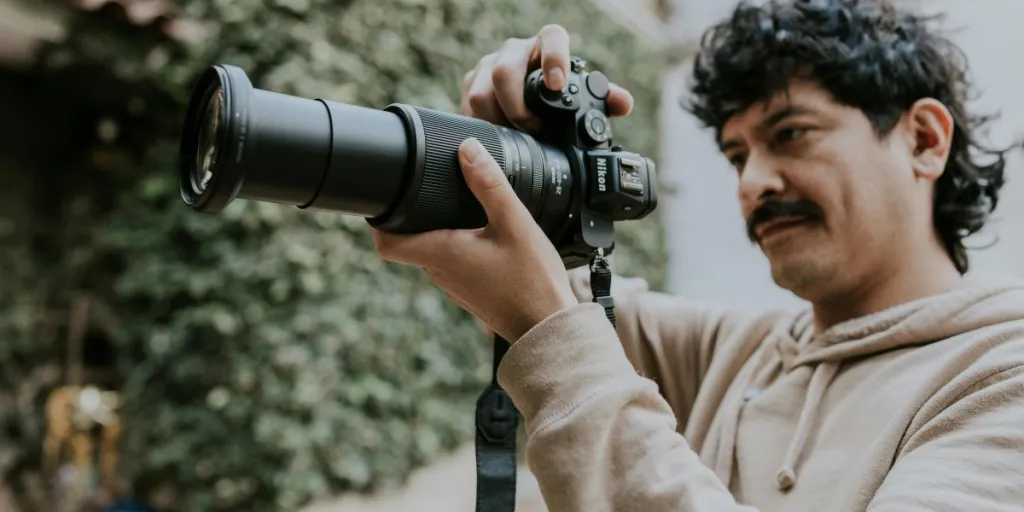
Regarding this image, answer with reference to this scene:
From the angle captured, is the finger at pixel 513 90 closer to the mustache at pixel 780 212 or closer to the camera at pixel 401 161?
the camera at pixel 401 161

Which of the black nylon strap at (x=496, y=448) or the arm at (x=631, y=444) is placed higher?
the arm at (x=631, y=444)

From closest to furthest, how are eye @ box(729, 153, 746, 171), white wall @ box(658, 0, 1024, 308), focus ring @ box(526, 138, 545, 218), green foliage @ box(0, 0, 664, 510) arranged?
focus ring @ box(526, 138, 545, 218), eye @ box(729, 153, 746, 171), green foliage @ box(0, 0, 664, 510), white wall @ box(658, 0, 1024, 308)

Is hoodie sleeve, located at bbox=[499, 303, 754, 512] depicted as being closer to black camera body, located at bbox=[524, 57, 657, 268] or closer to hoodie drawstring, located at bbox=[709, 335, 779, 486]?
black camera body, located at bbox=[524, 57, 657, 268]

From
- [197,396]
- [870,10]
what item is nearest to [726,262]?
[197,396]

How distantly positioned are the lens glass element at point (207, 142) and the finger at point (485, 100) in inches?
11.9

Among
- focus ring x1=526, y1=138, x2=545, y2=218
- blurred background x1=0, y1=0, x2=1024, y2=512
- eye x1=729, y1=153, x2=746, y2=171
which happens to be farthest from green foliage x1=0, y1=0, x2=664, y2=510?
focus ring x1=526, y1=138, x2=545, y2=218

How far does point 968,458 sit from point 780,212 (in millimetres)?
376

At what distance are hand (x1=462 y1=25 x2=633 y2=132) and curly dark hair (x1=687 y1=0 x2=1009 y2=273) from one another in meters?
0.24

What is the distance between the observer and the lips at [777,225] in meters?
0.96

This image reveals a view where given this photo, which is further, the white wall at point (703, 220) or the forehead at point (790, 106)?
the white wall at point (703, 220)

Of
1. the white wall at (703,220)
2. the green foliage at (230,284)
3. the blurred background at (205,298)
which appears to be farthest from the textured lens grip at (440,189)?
the white wall at (703,220)

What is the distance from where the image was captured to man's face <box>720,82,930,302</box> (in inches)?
36.5

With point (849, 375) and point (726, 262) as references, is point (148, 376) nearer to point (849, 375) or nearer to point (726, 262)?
point (849, 375)

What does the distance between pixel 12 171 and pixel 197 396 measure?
0.97 meters
